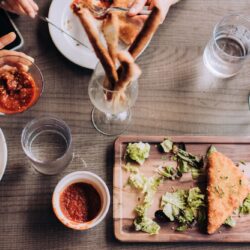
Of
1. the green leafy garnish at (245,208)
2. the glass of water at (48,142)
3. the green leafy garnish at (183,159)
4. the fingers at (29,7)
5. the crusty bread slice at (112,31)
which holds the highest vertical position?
the crusty bread slice at (112,31)

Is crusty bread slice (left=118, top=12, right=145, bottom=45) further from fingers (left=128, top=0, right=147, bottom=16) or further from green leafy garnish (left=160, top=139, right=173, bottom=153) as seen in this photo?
green leafy garnish (left=160, top=139, right=173, bottom=153)

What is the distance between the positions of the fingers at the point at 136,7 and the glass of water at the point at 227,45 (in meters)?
0.24

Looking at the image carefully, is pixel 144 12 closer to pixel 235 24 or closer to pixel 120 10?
pixel 120 10

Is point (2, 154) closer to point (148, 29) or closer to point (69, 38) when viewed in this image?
point (69, 38)

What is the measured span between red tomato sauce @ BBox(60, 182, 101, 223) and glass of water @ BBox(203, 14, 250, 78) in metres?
0.54

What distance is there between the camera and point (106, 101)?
105cm

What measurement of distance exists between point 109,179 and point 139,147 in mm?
123

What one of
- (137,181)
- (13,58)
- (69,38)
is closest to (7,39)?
(13,58)

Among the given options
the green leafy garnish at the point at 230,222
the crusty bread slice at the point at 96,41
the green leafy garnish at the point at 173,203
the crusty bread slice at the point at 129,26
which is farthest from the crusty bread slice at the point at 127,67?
the green leafy garnish at the point at 230,222

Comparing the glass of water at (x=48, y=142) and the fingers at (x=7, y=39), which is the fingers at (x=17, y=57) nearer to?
the fingers at (x=7, y=39)

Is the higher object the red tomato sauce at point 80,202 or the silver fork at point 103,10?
the silver fork at point 103,10

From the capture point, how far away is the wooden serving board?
1.09 metres

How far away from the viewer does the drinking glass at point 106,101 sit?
102cm

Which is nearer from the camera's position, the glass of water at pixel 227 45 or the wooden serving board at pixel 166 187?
the wooden serving board at pixel 166 187
